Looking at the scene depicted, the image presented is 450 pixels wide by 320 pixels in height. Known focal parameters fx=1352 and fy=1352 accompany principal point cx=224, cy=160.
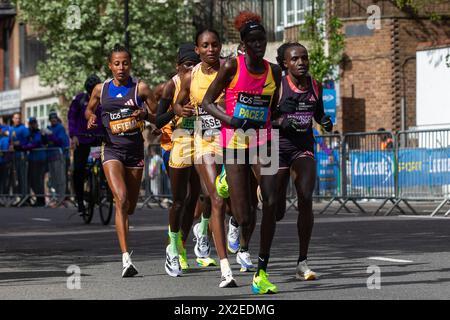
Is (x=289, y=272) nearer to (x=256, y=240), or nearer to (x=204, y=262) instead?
(x=204, y=262)

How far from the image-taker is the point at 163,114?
460 inches

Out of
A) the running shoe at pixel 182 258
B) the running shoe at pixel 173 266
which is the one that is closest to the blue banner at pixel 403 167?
the running shoe at pixel 182 258

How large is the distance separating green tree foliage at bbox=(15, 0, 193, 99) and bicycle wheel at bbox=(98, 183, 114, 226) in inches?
637

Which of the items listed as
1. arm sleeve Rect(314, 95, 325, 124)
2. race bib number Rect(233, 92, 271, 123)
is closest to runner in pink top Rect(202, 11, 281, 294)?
race bib number Rect(233, 92, 271, 123)

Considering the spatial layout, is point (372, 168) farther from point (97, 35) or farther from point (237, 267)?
point (97, 35)

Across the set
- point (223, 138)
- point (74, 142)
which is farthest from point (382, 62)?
point (223, 138)

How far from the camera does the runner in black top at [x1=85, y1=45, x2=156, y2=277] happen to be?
12219 millimetres

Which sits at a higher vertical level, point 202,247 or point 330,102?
point 330,102

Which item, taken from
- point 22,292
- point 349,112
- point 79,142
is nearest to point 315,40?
point 349,112

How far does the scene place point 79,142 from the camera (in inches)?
812

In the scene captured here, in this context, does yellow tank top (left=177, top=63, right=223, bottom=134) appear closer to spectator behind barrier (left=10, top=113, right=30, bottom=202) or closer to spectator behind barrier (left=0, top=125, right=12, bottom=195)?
spectator behind barrier (left=10, top=113, right=30, bottom=202)

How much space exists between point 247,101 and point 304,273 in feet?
5.54

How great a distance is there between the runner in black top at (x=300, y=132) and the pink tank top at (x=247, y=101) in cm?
64

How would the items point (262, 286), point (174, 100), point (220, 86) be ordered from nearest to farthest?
point (262, 286) → point (220, 86) → point (174, 100)
